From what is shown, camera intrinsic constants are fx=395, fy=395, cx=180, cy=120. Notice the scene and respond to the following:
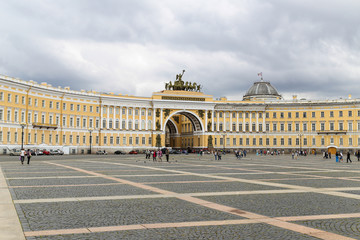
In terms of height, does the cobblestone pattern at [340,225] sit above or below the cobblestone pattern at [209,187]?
below

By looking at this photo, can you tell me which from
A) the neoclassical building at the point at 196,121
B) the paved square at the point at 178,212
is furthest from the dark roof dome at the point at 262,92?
the paved square at the point at 178,212

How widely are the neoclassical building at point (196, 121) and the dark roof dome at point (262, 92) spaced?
14.5 metres

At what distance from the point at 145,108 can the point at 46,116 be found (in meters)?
26.0

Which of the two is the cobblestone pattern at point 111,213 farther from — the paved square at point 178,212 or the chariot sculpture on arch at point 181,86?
the chariot sculpture on arch at point 181,86

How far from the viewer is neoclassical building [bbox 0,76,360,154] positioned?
3388 inches

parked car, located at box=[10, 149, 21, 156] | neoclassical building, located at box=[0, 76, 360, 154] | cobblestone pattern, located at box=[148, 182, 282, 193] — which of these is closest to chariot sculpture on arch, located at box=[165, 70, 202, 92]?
neoclassical building, located at box=[0, 76, 360, 154]

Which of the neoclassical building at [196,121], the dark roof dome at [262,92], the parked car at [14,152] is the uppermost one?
the dark roof dome at [262,92]

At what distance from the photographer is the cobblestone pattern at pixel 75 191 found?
48.9ft

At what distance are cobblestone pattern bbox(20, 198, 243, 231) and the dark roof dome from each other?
10728cm

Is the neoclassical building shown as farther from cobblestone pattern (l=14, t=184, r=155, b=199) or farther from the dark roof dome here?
cobblestone pattern (l=14, t=184, r=155, b=199)

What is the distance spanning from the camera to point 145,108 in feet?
321

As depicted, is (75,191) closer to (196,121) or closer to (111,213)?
(111,213)

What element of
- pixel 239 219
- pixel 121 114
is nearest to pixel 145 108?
pixel 121 114

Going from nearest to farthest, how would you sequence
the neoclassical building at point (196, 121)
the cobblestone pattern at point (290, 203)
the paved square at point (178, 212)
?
the paved square at point (178, 212)
the cobblestone pattern at point (290, 203)
the neoclassical building at point (196, 121)
